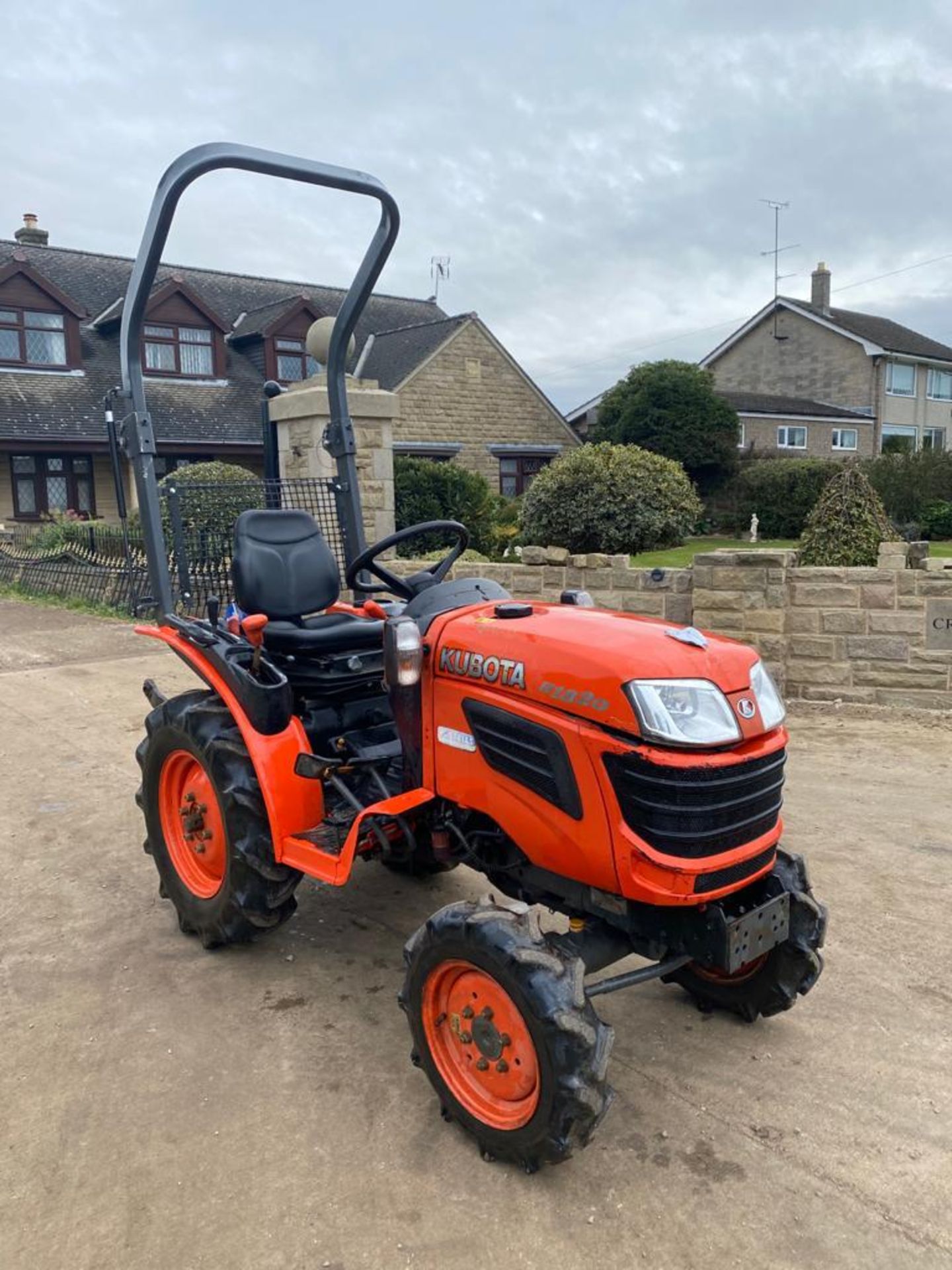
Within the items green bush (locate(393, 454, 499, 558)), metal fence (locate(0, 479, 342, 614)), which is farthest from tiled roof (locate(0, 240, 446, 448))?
green bush (locate(393, 454, 499, 558))

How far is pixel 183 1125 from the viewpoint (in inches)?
97.5

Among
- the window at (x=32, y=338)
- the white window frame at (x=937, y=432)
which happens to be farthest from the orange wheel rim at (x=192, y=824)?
the white window frame at (x=937, y=432)

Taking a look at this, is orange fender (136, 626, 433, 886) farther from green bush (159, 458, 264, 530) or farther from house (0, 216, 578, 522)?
house (0, 216, 578, 522)

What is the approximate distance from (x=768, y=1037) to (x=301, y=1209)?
1439 millimetres

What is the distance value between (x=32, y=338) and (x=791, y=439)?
2270 centimetres

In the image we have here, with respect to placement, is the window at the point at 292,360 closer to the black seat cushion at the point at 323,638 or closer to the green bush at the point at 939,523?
the green bush at the point at 939,523

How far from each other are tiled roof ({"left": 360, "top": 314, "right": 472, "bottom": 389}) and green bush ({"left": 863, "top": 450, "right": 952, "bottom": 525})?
10.3m

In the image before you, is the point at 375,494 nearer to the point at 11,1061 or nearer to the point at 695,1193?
the point at 11,1061

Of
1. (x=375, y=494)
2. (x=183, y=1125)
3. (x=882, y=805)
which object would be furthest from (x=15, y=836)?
(x=375, y=494)

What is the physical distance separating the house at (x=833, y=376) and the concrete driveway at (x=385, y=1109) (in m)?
29.3

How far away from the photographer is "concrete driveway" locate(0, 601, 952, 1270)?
2104 mm

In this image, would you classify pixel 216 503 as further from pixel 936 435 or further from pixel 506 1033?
pixel 936 435

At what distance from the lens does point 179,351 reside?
72.3ft

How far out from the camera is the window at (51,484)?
20656 mm
